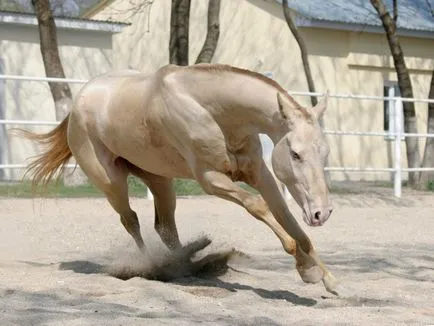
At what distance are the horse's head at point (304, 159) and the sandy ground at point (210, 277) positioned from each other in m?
0.59

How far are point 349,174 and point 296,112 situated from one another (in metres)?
15.7

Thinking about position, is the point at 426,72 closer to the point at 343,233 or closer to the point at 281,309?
the point at 343,233

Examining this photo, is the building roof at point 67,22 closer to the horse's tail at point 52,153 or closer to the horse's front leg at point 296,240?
the horse's tail at point 52,153

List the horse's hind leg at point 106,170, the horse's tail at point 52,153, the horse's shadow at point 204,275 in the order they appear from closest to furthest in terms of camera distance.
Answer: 1. the horse's shadow at point 204,275
2. the horse's hind leg at point 106,170
3. the horse's tail at point 52,153

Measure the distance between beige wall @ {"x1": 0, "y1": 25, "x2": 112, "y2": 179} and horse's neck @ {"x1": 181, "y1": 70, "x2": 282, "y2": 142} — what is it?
1155 cm

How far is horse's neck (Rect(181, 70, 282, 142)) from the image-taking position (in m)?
6.06

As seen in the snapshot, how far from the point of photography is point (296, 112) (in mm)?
5820

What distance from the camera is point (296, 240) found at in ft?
20.4

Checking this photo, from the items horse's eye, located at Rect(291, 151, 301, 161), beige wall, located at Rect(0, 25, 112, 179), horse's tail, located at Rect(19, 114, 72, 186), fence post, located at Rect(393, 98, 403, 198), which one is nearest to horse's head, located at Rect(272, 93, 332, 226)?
horse's eye, located at Rect(291, 151, 301, 161)

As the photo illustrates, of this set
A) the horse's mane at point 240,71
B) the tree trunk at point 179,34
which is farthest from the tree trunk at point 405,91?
the horse's mane at point 240,71

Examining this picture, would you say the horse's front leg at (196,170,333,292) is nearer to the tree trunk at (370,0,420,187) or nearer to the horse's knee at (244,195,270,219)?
the horse's knee at (244,195,270,219)

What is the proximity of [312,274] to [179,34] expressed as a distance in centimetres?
977

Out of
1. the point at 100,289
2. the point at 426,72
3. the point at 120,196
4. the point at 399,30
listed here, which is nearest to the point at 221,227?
the point at 120,196

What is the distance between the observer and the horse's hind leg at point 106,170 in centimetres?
738
